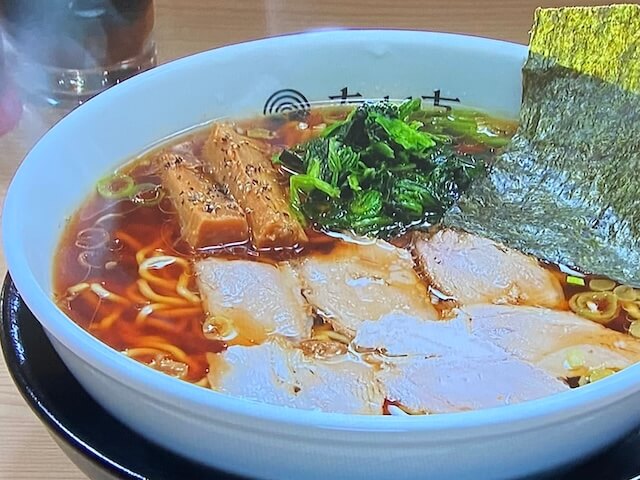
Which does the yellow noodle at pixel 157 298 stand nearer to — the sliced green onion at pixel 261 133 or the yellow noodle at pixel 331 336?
the yellow noodle at pixel 331 336

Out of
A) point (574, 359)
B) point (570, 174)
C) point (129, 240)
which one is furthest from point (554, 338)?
point (129, 240)

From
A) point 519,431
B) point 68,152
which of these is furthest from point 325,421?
point 68,152

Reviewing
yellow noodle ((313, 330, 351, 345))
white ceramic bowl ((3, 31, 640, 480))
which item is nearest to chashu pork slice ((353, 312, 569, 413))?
yellow noodle ((313, 330, 351, 345))

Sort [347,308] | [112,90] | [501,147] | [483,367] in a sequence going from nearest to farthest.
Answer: [483,367], [347,308], [112,90], [501,147]

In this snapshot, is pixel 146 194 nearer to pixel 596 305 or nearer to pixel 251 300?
pixel 251 300

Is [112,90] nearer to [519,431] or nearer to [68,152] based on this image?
[68,152]

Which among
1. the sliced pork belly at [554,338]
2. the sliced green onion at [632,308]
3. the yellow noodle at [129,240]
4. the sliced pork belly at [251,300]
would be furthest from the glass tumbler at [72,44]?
the sliced green onion at [632,308]

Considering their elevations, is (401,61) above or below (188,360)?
above
